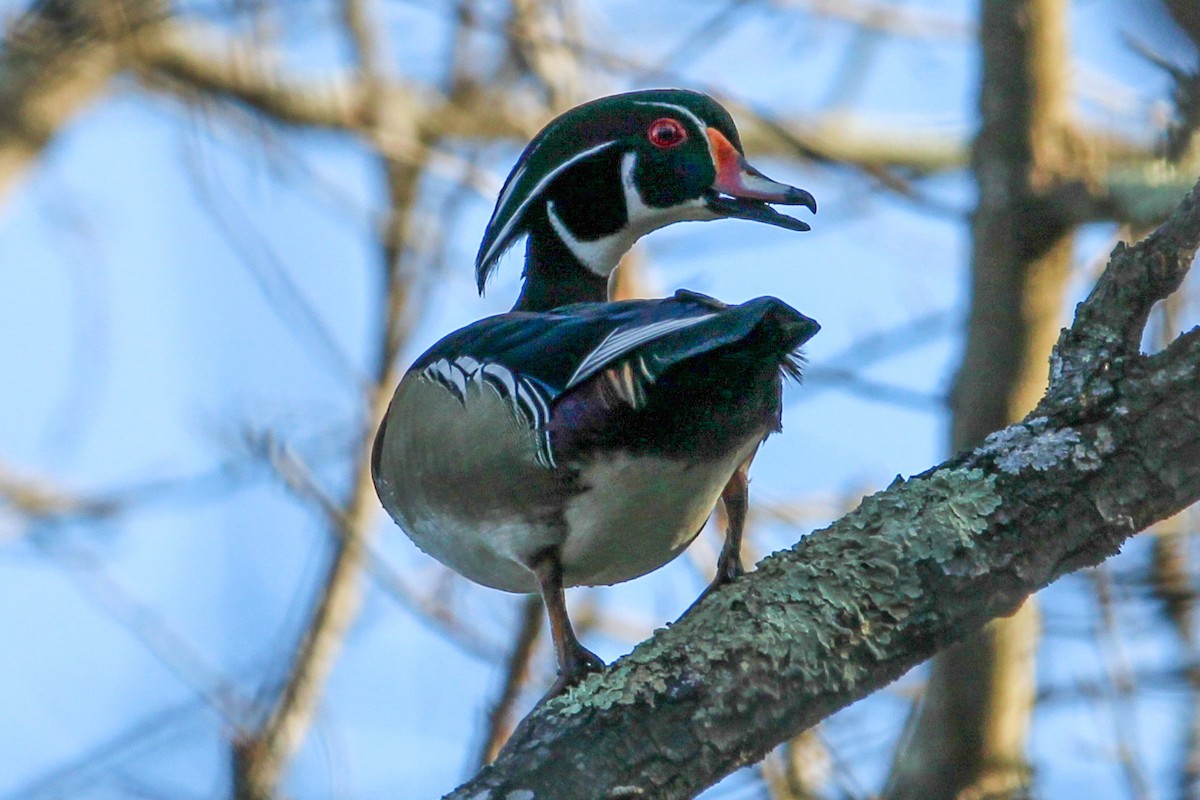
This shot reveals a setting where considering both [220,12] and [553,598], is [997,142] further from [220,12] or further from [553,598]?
[220,12]

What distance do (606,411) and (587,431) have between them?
46mm

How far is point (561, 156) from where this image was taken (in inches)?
111

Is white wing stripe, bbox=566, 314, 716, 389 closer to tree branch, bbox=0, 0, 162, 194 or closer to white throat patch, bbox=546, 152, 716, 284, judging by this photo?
white throat patch, bbox=546, 152, 716, 284

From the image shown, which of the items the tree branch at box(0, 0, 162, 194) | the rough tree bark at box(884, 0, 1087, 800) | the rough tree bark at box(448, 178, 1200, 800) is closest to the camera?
the rough tree bark at box(448, 178, 1200, 800)

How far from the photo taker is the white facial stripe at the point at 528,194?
280 centimetres

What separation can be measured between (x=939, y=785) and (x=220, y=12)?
3033mm

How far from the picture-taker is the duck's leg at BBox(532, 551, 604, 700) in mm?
2203

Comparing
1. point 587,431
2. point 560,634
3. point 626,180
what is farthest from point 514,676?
point 626,180

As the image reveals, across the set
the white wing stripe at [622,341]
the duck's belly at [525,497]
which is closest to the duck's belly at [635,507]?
the duck's belly at [525,497]

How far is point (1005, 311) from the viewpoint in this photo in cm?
348

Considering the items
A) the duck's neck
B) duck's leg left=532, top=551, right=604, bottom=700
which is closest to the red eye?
the duck's neck

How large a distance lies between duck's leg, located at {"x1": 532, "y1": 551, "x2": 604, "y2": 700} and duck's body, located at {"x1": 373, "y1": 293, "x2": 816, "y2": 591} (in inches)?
0.8

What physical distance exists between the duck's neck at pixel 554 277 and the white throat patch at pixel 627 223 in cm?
2

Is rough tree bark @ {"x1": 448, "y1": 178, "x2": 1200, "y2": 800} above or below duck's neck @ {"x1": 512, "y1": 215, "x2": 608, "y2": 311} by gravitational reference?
below
